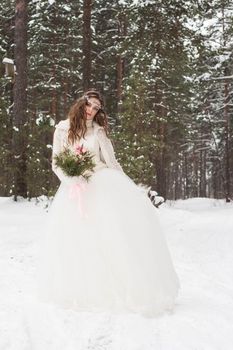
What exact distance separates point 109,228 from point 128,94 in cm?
1300

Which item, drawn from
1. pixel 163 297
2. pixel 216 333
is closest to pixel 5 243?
pixel 163 297

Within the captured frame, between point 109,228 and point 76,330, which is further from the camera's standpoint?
point 109,228

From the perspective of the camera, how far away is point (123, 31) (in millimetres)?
25797

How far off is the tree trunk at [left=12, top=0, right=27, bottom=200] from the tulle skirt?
28.5ft

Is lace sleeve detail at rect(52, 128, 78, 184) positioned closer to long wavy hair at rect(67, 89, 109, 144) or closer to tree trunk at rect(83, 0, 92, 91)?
long wavy hair at rect(67, 89, 109, 144)

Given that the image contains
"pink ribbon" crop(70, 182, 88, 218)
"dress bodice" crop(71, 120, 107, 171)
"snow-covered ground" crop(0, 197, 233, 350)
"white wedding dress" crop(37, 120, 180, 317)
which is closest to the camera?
"snow-covered ground" crop(0, 197, 233, 350)

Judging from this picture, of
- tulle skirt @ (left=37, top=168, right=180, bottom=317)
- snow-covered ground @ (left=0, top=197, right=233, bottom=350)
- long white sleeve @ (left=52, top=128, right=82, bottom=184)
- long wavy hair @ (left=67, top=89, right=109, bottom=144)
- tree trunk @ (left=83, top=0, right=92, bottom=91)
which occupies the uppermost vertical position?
tree trunk @ (left=83, top=0, right=92, bottom=91)

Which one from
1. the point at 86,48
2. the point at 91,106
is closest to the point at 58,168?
the point at 91,106

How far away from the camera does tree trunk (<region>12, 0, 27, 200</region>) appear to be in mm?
13070

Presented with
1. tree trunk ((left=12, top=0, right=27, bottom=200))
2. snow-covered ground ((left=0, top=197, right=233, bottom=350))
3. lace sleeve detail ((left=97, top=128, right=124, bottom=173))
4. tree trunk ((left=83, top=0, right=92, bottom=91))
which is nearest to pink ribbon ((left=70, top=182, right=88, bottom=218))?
lace sleeve detail ((left=97, top=128, right=124, bottom=173))

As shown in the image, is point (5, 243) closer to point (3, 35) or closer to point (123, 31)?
point (3, 35)

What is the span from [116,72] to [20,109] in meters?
15.4

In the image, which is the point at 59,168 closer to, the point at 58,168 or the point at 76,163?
the point at 58,168

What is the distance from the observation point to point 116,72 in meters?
28.2
